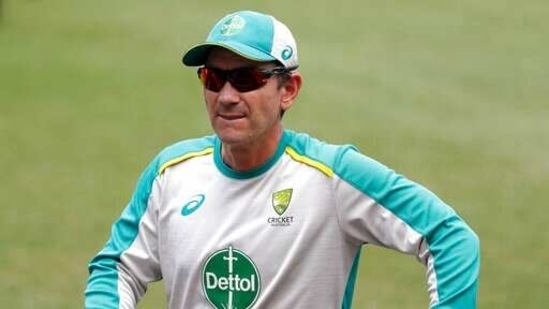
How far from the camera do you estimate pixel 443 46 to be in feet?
72.7

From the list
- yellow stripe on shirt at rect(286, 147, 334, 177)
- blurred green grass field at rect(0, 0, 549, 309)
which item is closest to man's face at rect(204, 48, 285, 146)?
yellow stripe on shirt at rect(286, 147, 334, 177)

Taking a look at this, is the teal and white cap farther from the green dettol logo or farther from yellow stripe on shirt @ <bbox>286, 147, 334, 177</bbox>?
the green dettol logo

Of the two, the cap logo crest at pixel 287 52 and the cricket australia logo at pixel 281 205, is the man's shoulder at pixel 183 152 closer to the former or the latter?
the cricket australia logo at pixel 281 205

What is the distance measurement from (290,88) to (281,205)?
0.43 metres

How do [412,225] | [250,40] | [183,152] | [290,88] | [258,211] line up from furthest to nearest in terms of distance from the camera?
1. [183,152]
2. [290,88]
3. [258,211]
4. [250,40]
5. [412,225]

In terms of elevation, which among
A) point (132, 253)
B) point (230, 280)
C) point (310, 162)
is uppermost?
point (310, 162)

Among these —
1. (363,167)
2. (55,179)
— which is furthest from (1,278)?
(363,167)

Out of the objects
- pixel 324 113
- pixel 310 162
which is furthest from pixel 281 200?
pixel 324 113

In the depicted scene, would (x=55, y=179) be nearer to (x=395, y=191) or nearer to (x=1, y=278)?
(x=1, y=278)

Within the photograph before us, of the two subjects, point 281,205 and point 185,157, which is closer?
point 281,205

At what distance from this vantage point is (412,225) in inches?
197

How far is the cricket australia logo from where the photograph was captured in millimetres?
5219

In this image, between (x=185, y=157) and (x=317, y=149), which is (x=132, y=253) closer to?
(x=185, y=157)

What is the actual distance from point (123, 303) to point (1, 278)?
22.6 feet
